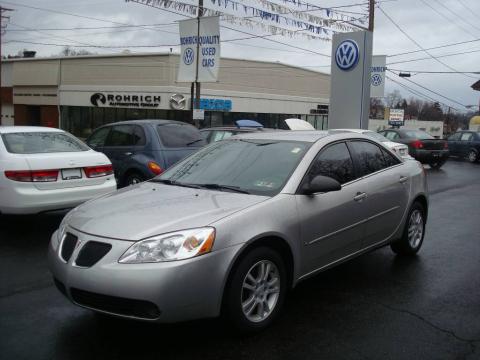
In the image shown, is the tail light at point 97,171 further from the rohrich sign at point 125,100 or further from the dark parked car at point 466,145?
the rohrich sign at point 125,100

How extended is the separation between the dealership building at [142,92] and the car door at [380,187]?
3287 centimetres

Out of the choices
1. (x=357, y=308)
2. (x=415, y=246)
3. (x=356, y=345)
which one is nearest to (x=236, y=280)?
(x=356, y=345)

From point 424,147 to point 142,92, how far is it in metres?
25.1

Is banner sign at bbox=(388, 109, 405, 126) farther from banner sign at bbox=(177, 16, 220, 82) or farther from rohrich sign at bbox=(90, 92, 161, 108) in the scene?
banner sign at bbox=(177, 16, 220, 82)

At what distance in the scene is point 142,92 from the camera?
38.7 metres

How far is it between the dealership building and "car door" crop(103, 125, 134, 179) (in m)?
27.7

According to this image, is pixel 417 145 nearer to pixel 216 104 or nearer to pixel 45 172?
pixel 45 172

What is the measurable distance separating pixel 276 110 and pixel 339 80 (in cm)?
2771

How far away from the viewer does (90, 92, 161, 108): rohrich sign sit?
125 feet

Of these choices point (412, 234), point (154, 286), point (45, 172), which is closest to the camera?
point (154, 286)

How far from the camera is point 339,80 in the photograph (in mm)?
17578

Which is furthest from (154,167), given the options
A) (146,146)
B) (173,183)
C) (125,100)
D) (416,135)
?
(125,100)

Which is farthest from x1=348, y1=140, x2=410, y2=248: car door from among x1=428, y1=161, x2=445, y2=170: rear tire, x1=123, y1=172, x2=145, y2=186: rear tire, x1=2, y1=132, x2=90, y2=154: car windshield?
x1=428, y1=161, x2=445, y2=170: rear tire

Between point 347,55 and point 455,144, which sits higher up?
point 347,55
